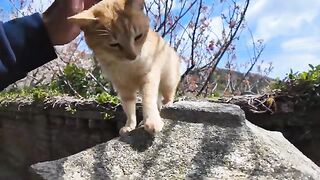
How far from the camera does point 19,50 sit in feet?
2.41

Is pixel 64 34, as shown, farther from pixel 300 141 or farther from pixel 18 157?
pixel 18 157

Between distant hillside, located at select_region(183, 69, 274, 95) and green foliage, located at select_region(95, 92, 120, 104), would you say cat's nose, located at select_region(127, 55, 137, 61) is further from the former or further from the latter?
distant hillside, located at select_region(183, 69, 274, 95)

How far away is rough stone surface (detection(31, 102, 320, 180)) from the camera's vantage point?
56.9 inches

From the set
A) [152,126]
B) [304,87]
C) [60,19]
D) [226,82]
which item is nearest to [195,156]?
[152,126]

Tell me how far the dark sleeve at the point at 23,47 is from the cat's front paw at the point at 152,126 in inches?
35.8

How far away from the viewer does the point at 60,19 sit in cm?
74

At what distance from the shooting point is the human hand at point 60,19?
73cm

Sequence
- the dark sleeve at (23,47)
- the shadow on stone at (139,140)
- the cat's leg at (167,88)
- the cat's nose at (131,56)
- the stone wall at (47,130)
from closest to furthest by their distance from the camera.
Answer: the dark sleeve at (23,47)
the shadow on stone at (139,140)
the cat's nose at (131,56)
the cat's leg at (167,88)
the stone wall at (47,130)

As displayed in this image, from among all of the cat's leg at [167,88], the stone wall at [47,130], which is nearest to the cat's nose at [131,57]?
the cat's leg at [167,88]

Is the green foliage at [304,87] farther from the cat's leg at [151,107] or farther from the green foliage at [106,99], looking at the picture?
the green foliage at [106,99]

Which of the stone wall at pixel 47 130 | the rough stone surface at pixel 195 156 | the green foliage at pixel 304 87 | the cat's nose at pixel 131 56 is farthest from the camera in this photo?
the stone wall at pixel 47 130

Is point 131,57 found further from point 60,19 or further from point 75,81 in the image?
point 75,81

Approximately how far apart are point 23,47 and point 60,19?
0.07 meters

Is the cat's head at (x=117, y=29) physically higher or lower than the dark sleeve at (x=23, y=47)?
higher
